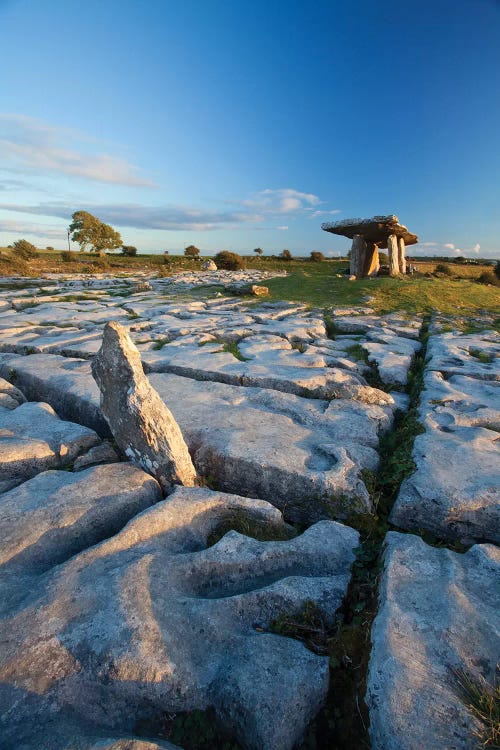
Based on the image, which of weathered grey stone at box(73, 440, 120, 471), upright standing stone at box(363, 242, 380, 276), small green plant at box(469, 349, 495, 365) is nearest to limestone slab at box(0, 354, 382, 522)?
weathered grey stone at box(73, 440, 120, 471)

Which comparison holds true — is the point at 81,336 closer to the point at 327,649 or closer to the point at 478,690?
the point at 327,649

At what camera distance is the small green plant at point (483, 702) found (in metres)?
1.49

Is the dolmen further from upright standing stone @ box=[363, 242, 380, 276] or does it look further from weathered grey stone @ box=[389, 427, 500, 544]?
weathered grey stone @ box=[389, 427, 500, 544]

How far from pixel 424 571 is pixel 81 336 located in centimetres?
678

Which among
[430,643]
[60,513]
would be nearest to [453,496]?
[430,643]

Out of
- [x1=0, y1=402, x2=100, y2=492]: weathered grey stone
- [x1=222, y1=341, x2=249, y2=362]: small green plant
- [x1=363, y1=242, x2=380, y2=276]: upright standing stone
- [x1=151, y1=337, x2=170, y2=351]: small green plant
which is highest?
[x1=363, y1=242, x2=380, y2=276]: upright standing stone

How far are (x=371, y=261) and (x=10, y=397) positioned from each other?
1657 centimetres

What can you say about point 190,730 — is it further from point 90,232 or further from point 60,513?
point 90,232

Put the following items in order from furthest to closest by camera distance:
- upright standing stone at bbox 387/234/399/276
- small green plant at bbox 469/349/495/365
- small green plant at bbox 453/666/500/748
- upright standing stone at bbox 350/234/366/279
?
upright standing stone at bbox 350/234/366/279 → upright standing stone at bbox 387/234/399/276 → small green plant at bbox 469/349/495/365 → small green plant at bbox 453/666/500/748

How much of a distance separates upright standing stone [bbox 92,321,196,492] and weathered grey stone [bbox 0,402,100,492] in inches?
23.7

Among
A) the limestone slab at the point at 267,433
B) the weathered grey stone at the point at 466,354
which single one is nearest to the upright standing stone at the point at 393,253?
the weathered grey stone at the point at 466,354

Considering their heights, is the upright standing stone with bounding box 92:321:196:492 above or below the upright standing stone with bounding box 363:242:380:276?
below

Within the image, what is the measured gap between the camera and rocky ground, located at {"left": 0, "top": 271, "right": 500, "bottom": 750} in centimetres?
173

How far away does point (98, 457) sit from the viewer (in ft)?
11.8
